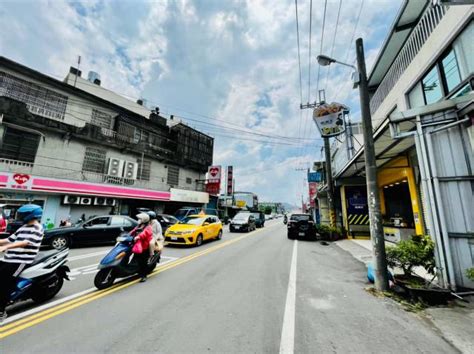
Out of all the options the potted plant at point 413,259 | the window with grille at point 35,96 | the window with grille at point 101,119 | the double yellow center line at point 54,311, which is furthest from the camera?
the window with grille at point 101,119

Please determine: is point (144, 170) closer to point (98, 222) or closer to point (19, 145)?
point (19, 145)

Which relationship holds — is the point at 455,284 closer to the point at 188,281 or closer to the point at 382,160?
the point at 188,281

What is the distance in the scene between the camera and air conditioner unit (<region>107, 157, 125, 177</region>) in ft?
55.7

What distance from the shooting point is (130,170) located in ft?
60.8

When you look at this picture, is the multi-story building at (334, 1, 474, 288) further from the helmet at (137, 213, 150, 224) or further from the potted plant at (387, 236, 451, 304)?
the helmet at (137, 213, 150, 224)

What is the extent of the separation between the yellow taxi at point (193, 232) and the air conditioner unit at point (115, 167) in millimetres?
9809

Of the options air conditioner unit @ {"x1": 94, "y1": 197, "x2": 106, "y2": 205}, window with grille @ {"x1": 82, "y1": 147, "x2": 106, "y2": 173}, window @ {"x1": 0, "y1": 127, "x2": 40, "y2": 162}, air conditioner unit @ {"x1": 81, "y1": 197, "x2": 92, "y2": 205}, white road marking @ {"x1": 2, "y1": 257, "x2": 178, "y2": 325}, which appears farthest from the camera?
window with grille @ {"x1": 82, "y1": 147, "x2": 106, "y2": 173}

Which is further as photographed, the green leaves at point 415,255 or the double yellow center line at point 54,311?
the green leaves at point 415,255

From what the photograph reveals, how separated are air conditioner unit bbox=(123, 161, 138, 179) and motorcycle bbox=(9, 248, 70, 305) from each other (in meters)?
15.3

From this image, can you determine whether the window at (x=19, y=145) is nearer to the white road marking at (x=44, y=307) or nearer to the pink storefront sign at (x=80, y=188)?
the pink storefront sign at (x=80, y=188)

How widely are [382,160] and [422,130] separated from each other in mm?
5428

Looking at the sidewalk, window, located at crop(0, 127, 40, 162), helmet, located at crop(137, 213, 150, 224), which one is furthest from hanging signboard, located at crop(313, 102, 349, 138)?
window, located at crop(0, 127, 40, 162)

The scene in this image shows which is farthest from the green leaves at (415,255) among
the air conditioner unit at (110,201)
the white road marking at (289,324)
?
the air conditioner unit at (110,201)

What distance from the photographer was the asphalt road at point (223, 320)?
8.47 feet
